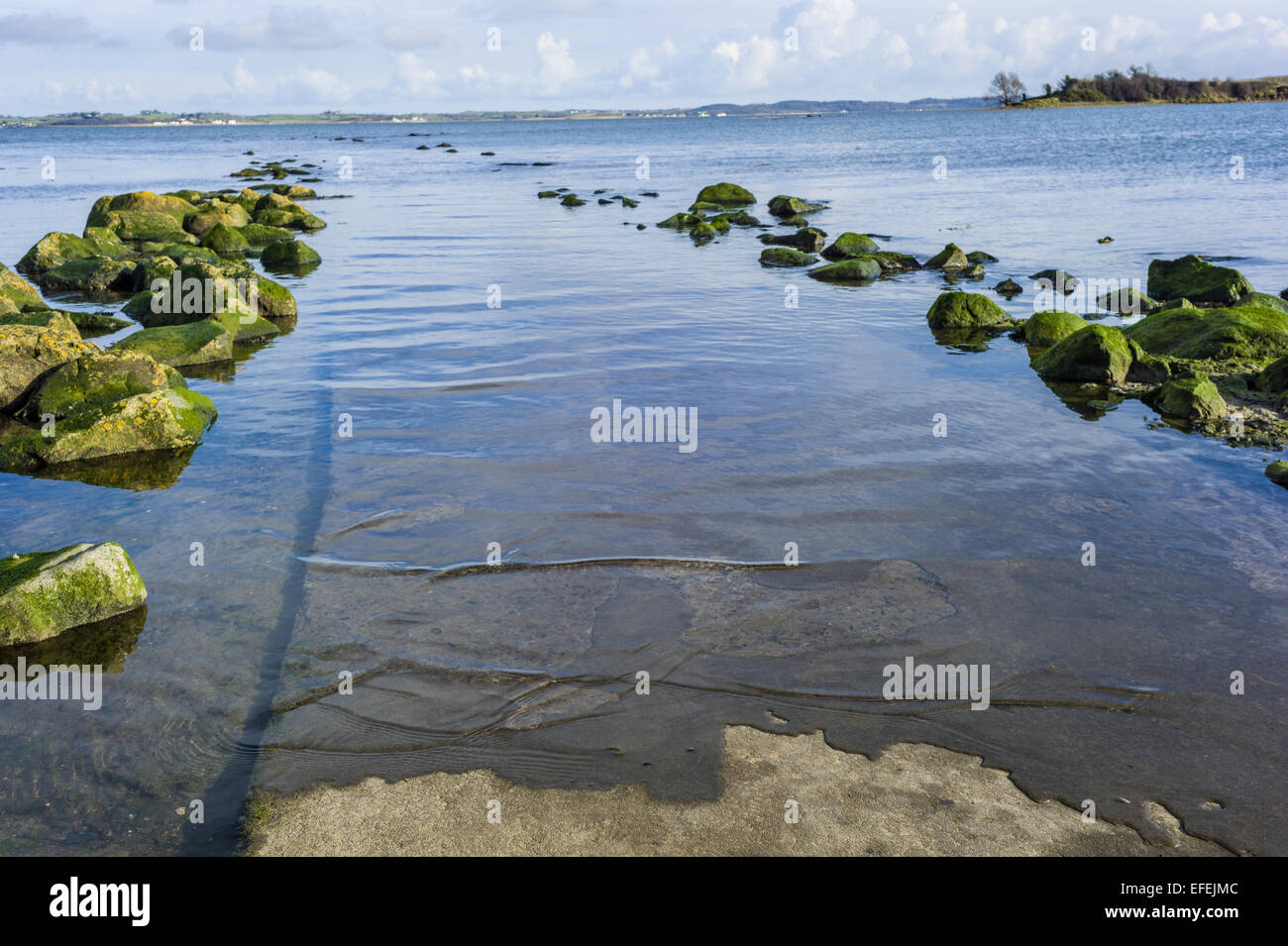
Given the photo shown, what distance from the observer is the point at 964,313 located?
19047mm

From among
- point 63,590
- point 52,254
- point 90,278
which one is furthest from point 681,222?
point 63,590

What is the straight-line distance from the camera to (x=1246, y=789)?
5.88m

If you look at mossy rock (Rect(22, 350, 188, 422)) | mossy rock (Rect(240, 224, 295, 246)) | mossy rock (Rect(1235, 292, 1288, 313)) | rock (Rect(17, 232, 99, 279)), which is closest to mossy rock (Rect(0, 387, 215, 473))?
mossy rock (Rect(22, 350, 188, 422))

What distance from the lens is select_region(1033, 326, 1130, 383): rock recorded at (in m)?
15.0

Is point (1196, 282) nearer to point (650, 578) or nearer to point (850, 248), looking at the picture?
point (850, 248)

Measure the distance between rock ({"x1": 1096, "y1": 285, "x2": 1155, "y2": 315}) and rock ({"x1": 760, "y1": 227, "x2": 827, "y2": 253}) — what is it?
11.7m

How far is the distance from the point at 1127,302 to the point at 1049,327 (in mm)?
3978

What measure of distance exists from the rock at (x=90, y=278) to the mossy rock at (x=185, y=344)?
887cm

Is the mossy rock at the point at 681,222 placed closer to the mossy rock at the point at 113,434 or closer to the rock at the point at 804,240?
the rock at the point at 804,240

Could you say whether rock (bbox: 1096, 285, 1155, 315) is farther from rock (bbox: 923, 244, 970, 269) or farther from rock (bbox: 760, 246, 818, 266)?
rock (bbox: 760, 246, 818, 266)

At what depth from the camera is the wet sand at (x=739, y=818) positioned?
5371 millimetres

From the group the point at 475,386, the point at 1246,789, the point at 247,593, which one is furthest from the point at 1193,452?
the point at 247,593
